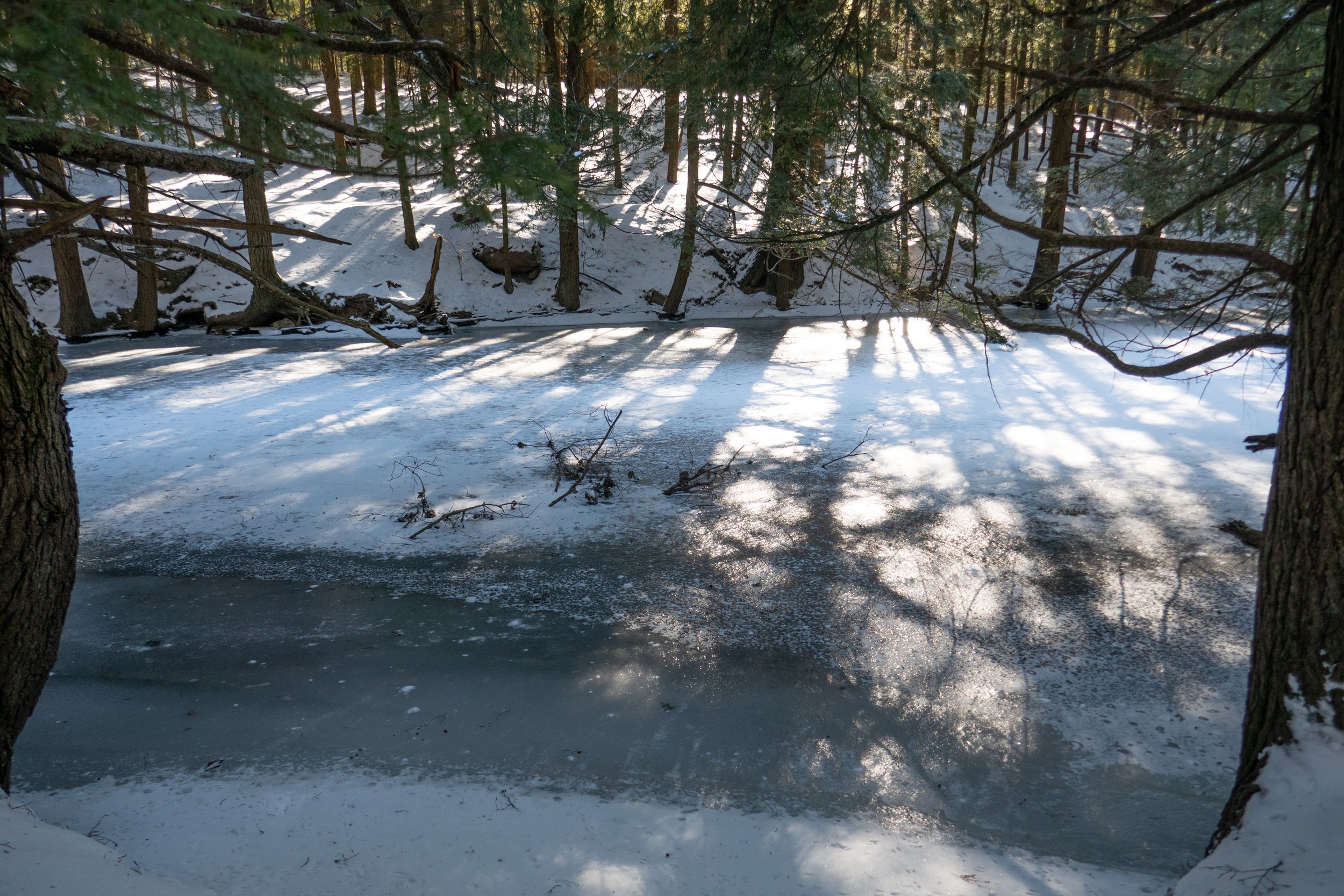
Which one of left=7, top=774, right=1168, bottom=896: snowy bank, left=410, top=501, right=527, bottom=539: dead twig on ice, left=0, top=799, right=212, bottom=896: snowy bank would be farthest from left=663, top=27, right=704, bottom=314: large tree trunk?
left=0, top=799, right=212, bottom=896: snowy bank

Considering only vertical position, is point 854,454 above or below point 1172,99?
below

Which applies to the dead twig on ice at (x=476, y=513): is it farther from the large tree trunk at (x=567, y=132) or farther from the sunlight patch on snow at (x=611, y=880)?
the sunlight patch on snow at (x=611, y=880)

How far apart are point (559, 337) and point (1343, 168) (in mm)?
13387

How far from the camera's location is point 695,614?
5.09 m

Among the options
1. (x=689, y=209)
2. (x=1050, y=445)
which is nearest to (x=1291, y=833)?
(x=1050, y=445)

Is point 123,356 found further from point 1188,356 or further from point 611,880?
A: point 1188,356

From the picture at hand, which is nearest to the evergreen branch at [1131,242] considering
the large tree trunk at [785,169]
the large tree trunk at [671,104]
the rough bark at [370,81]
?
the large tree trunk at [785,169]

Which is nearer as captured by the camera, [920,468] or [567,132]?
[567,132]

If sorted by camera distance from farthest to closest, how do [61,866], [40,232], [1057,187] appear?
1. [1057,187]
2. [40,232]
3. [61,866]

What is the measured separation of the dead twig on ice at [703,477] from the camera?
7.17 metres

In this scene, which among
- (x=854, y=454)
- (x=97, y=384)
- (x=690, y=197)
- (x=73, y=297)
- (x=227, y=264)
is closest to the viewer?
(x=227, y=264)

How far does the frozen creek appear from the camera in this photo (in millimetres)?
3580

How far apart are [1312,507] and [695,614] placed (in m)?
3.22

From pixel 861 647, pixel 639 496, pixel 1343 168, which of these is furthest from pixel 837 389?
pixel 1343 168
